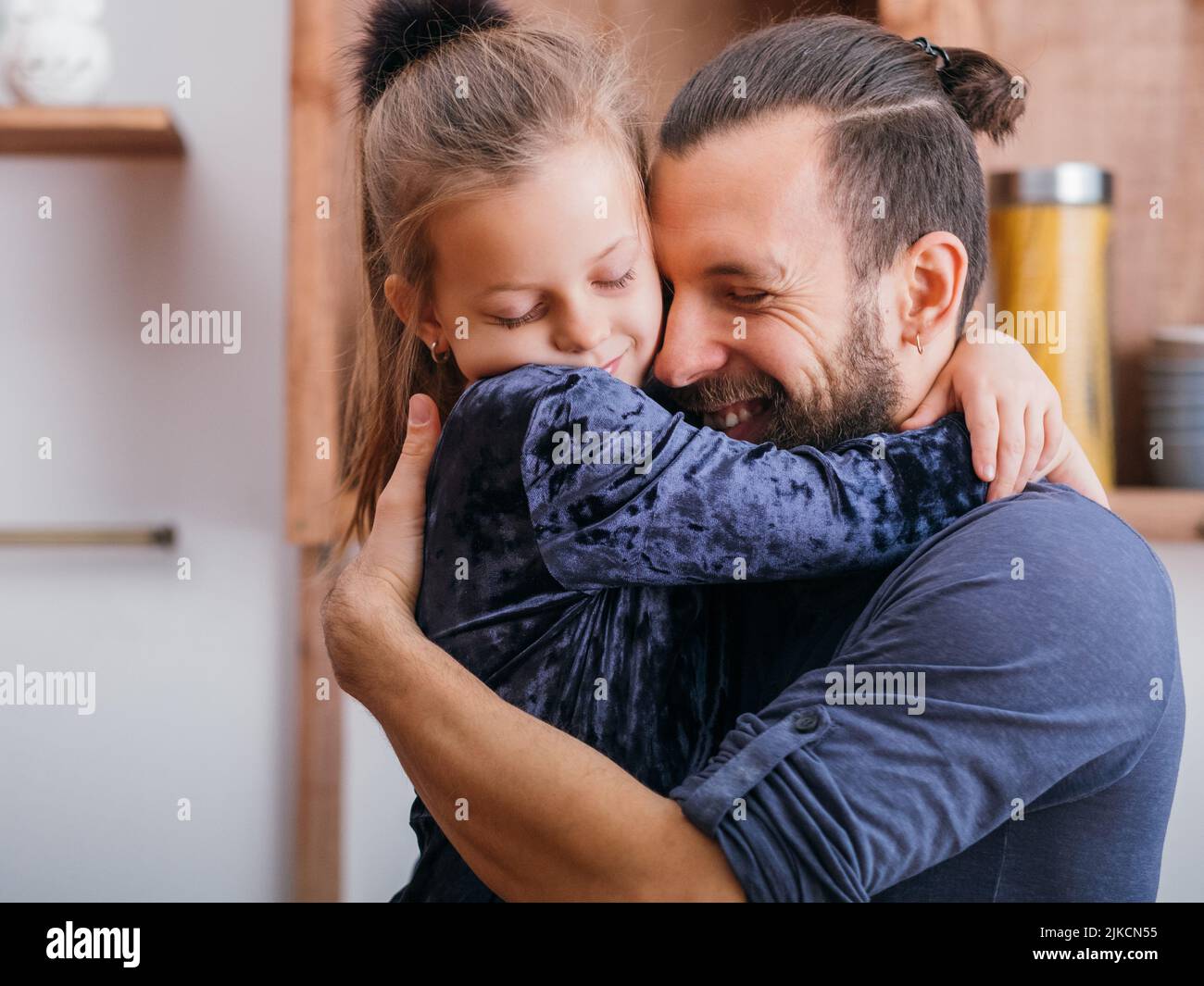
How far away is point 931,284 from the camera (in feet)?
2.68

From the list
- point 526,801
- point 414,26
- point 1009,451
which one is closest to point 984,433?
point 1009,451

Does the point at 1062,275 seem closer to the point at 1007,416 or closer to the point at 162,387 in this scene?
the point at 1007,416

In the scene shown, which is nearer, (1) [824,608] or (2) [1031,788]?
(2) [1031,788]

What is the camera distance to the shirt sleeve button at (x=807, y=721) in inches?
26.6

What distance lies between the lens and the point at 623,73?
858 mm

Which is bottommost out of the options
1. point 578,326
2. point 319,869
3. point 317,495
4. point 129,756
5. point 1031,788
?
point 319,869

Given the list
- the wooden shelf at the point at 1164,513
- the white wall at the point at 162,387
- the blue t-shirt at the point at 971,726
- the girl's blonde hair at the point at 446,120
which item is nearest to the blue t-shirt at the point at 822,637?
the blue t-shirt at the point at 971,726

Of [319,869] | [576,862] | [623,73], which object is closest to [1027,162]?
[623,73]

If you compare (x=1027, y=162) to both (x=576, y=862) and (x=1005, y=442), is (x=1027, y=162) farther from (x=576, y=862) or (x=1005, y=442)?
(x=576, y=862)

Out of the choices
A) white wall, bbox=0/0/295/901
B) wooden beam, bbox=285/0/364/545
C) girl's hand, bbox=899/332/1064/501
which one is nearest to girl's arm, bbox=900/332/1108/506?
girl's hand, bbox=899/332/1064/501

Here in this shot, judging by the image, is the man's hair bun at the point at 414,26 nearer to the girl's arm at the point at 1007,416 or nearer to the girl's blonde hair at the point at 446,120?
the girl's blonde hair at the point at 446,120

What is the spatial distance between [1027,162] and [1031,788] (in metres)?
0.62

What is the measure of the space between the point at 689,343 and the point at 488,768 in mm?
326

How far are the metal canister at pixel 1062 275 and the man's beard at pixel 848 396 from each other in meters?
0.18
